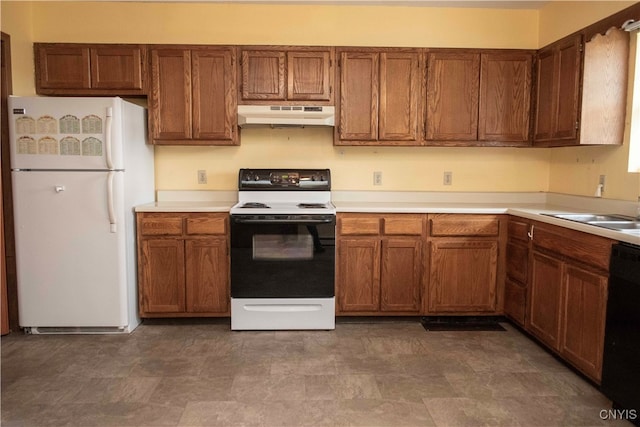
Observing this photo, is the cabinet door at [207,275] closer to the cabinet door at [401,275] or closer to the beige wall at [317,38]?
the beige wall at [317,38]

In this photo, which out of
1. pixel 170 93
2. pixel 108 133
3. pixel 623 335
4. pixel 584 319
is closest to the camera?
pixel 623 335

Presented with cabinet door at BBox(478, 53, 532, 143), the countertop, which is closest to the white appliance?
the countertop

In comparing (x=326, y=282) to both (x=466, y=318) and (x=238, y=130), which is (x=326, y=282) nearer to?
(x=466, y=318)

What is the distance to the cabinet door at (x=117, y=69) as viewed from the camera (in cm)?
349

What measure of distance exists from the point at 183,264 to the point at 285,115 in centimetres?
141

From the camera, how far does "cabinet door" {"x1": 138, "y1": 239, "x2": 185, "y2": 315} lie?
134 inches

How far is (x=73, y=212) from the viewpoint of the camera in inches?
124

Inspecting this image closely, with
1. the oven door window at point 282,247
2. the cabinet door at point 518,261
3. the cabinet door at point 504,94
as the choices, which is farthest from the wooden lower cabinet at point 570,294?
the oven door window at point 282,247

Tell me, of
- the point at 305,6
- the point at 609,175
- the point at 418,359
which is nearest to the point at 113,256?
the point at 418,359

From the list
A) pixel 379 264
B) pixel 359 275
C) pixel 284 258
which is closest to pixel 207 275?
pixel 284 258

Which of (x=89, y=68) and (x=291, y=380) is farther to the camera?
(x=89, y=68)

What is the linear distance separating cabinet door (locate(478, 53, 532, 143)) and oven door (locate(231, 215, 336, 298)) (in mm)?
1585

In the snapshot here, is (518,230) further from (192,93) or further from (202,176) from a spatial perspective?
(192,93)

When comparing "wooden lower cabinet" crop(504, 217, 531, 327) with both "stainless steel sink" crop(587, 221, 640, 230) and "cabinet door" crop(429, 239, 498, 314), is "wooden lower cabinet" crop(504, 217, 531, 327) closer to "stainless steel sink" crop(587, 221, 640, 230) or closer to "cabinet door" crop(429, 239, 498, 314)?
"cabinet door" crop(429, 239, 498, 314)
